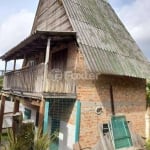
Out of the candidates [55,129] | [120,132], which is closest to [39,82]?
[55,129]

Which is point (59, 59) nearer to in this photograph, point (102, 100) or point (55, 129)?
point (102, 100)

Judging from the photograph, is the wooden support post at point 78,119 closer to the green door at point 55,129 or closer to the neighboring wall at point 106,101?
the neighboring wall at point 106,101

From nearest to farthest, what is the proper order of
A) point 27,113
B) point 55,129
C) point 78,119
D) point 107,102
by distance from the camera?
point 78,119 < point 107,102 < point 55,129 < point 27,113

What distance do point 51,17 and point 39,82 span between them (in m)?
6.06

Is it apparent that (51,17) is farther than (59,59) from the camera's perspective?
Yes

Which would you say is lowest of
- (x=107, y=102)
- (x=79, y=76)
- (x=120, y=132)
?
(x=120, y=132)

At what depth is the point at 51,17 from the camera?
1363 centimetres

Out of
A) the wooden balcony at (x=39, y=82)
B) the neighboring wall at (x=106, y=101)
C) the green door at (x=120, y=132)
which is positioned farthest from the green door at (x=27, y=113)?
the green door at (x=120, y=132)

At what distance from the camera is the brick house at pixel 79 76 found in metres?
9.15

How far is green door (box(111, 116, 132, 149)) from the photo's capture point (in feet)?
34.2

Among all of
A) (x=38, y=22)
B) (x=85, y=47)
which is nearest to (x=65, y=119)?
(x=85, y=47)

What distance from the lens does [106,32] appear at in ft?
41.7

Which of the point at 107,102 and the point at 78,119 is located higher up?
the point at 107,102

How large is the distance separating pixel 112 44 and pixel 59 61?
9.42 ft
